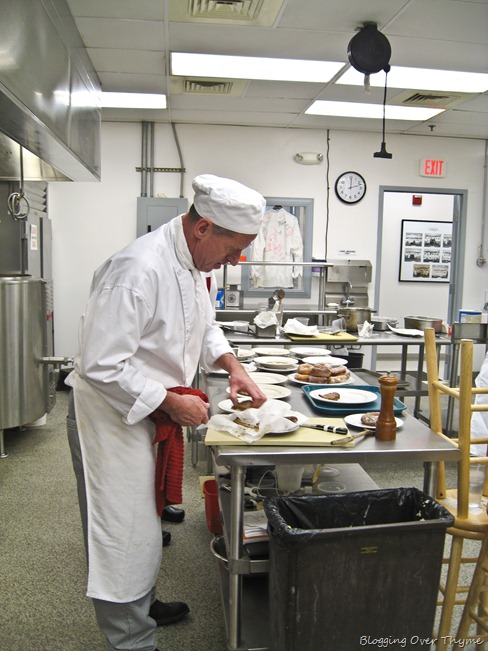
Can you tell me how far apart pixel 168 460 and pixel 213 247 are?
619 millimetres

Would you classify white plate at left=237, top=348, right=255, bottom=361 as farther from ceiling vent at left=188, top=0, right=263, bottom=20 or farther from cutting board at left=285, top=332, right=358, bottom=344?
ceiling vent at left=188, top=0, right=263, bottom=20

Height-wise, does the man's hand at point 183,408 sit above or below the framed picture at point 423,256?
below

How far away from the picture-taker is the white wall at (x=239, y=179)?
5.76 m

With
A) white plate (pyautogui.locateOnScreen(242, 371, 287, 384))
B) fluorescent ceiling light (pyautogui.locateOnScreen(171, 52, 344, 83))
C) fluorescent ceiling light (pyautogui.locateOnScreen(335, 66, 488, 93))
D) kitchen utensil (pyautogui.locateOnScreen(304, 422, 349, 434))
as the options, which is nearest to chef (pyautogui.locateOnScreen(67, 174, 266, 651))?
kitchen utensil (pyautogui.locateOnScreen(304, 422, 349, 434))

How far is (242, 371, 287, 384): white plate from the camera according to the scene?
2.15 meters

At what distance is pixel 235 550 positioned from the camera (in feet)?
4.91

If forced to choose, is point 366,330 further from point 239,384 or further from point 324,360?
point 239,384

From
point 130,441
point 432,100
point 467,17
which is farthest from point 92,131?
point 130,441

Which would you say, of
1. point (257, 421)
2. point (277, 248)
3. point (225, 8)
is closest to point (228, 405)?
point (257, 421)

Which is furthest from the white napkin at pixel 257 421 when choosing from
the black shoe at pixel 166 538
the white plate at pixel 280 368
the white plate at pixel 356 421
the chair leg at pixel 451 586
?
the black shoe at pixel 166 538

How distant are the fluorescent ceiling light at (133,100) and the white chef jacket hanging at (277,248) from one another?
5.41 feet

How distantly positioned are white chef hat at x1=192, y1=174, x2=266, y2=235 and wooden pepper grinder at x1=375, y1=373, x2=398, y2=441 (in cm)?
59

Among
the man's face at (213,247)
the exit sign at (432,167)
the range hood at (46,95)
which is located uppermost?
the exit sign at (432,167)

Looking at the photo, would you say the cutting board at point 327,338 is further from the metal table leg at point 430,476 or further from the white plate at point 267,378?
the metal table leg at point 430,476
